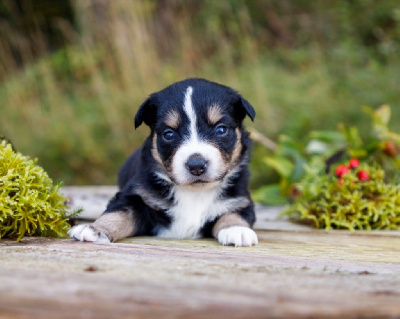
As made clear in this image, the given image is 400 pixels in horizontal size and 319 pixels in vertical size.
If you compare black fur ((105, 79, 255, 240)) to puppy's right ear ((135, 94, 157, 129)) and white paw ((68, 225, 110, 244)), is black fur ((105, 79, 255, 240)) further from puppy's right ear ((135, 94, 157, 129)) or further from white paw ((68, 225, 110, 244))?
white paw ((68, 225, 110, 244))

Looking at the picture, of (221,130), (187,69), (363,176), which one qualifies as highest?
(187,69)

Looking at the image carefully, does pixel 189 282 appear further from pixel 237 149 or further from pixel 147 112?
pixel 147 112

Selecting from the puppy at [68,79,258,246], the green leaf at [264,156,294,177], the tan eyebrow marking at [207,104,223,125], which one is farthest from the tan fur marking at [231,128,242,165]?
the green leaf at [264,156,294,177]

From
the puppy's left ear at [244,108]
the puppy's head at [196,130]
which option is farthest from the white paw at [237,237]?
the puppy's left ear at [244,108]

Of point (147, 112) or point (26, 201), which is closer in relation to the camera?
point (26, 201)

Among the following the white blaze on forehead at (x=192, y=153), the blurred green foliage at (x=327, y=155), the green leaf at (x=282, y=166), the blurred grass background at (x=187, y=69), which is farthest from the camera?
the blurred grass background at (x=187, y=69)

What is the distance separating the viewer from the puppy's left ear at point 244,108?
3723 mm

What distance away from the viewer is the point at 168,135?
3.63 m

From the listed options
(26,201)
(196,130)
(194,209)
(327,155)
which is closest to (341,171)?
(327,155)

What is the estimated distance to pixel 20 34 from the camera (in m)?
12.0

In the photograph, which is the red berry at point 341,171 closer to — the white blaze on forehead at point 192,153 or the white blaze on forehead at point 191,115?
the white blaze on forehead at point 192,153

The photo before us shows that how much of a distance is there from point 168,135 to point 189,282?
1.79 meters

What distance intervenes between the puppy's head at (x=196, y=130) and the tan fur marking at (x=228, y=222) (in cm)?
26

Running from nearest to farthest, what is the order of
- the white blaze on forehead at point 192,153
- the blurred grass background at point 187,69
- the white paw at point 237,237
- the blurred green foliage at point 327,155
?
the white paw at point 237,237, the white blaze on forehead at point 192,153, the blurred green foliage at point 327,155, the blurred grass background at point 187,69
